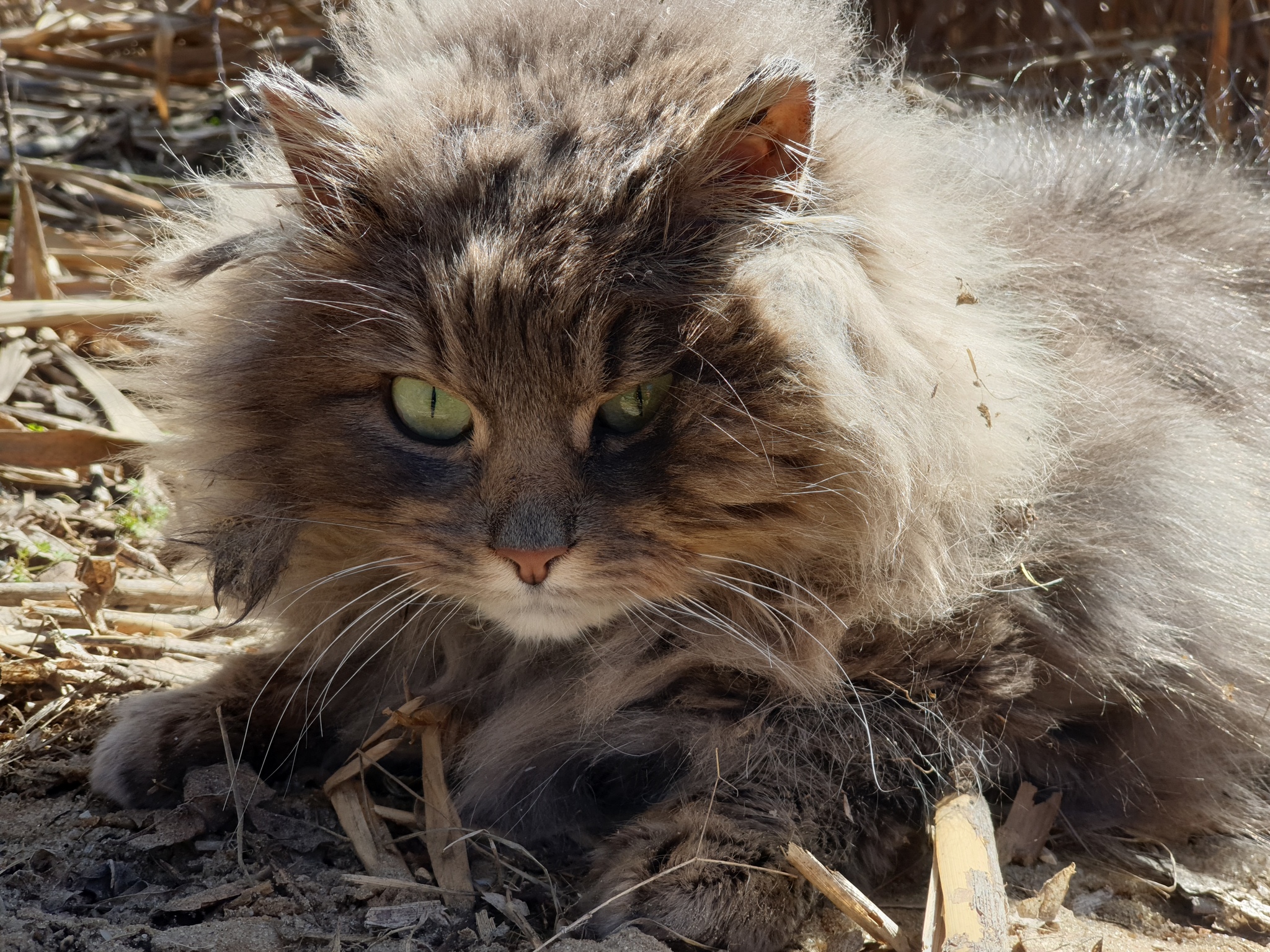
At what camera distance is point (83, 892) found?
1.92 meters

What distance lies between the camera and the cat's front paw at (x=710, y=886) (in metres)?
1.83

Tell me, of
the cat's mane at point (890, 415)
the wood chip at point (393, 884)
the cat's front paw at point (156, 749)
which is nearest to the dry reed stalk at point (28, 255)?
the cat's mane at point (890, 415)

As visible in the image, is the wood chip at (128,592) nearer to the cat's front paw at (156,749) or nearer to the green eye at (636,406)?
the cat's front paw at (156,749)

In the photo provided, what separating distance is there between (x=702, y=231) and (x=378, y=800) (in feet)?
4.27

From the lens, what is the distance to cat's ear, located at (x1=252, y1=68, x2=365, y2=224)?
188 centimetres

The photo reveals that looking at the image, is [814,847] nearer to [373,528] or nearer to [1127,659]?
[1127,659]

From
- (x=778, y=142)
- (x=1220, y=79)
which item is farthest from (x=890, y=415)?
(x=1220, y=79)

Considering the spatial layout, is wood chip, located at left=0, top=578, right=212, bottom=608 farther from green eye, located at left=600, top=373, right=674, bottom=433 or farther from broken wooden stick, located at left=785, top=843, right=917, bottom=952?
broken wooden stick, located at left=785, top=843, right=917, bottom=952

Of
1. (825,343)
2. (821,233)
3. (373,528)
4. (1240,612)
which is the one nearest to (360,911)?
(373,528)

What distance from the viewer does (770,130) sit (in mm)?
1797

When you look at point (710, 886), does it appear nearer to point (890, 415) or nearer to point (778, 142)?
point (890, 415)

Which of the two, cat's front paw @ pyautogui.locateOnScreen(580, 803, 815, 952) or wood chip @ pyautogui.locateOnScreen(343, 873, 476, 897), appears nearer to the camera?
cat's front paw @ pyautogui.locateOnScreen(580, 803, 815, 952)

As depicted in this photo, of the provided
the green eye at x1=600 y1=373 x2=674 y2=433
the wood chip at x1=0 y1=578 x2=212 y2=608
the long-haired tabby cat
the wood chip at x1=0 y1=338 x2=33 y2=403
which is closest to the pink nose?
the long-haired tabby cat

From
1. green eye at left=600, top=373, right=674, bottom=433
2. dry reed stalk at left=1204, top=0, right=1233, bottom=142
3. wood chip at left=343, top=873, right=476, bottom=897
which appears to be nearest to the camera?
green eye at left=600, top=373, right=674, bottom=433
